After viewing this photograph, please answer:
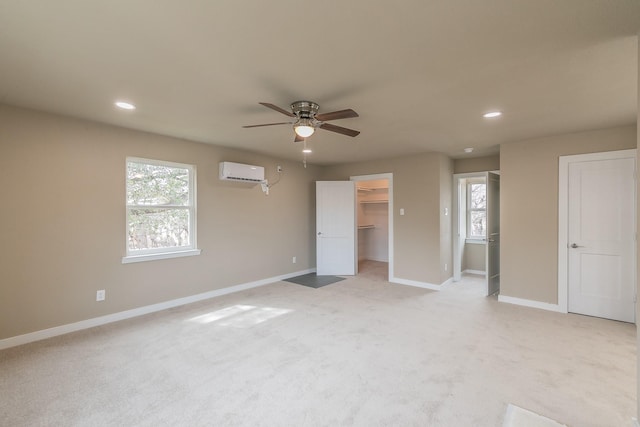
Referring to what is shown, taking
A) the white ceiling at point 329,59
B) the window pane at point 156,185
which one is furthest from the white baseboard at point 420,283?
the window pane at point 156,185

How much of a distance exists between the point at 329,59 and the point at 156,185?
317cm

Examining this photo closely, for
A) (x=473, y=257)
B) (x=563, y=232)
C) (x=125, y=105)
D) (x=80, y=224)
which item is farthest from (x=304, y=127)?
(x=473, y=257)

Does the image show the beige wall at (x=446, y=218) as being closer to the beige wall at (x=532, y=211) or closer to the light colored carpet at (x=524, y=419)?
the beige wall at (x=532, y=211)

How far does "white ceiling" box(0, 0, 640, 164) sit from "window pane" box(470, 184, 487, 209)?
307cm

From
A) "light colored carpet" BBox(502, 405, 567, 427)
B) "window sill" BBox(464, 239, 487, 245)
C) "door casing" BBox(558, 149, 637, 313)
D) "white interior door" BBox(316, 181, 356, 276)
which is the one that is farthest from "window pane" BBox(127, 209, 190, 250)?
"window sill" BBox(464, 239, 487, 245)

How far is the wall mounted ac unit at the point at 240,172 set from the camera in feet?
15.2

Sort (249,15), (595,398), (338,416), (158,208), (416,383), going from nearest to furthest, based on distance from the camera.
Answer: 1. (249,15)
2. (338,416)
3. (595,398)
4. (416,383)
5. (158,208)

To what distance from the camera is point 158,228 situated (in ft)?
13.6

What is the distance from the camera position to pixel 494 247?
16.1 ft

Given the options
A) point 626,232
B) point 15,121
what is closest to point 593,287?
point 626,232

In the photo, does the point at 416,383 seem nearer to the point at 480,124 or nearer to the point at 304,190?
the point at 480,124

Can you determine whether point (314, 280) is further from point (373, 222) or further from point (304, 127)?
point (304, 127)

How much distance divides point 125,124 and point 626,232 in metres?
6.22

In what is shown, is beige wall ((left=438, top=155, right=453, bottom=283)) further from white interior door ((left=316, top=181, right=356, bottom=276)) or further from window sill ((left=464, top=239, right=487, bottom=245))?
white interior door ((left=316, top=181, right=356, bottom=276))
